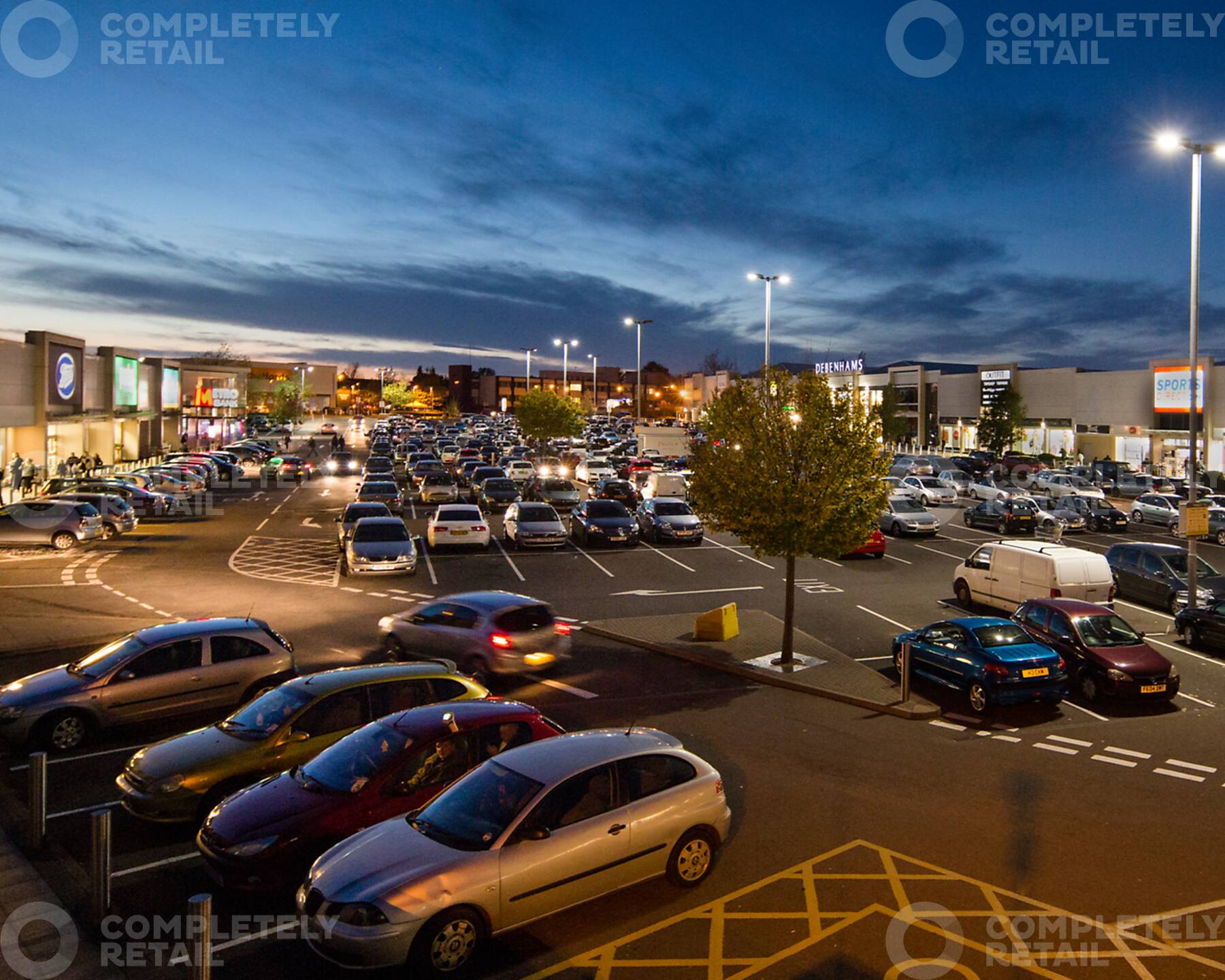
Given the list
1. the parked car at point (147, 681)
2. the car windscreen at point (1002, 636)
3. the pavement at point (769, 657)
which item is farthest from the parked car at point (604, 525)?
the parked car at point (147, 681)

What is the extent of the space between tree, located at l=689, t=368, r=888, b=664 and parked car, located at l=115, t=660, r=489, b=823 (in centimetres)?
666

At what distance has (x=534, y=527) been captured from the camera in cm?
2931

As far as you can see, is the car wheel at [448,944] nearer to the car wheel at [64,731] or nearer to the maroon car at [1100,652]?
the car wheel at [64,731]

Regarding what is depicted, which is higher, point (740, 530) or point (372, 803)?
point (740, 530)

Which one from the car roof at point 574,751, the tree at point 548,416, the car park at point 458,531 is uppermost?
the tree at point 548,416

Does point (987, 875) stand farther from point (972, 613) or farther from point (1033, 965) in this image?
point (972, 613)

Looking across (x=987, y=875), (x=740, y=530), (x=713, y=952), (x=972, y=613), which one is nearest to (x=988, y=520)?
(x=972, y=613)

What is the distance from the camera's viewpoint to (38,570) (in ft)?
81.6

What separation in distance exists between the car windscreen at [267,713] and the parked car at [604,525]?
19.6m

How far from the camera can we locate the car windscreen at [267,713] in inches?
388

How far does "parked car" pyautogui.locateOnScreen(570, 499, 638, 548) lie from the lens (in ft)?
97.8

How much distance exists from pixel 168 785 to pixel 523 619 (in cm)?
643

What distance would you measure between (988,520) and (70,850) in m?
33.0

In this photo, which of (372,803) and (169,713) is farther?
(169,713)
